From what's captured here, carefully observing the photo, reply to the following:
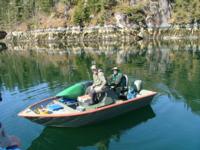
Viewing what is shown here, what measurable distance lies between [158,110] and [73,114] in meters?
6.41

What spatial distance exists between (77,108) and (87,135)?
1.68 metres

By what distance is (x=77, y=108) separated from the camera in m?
20.0

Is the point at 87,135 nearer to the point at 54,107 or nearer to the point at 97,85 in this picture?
the point at 54,107

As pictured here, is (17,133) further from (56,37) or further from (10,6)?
(10,6)

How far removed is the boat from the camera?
1888 cm

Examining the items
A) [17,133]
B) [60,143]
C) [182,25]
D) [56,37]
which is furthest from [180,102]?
[56,37]

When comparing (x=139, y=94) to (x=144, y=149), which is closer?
(x=144, y=149)

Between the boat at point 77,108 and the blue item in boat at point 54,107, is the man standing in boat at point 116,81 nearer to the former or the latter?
the boat at point 77,108

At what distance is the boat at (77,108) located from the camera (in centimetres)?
1888

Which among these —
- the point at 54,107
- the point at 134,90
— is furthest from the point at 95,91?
the point at 134,90

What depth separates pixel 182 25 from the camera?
8788 cm

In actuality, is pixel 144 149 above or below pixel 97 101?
below

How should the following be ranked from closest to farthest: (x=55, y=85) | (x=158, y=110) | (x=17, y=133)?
(x=17, y=133), (x=158, y=110), (x=55, y=85)

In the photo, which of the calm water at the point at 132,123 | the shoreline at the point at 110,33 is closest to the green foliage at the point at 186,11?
the shoreline at the point at 110,33
